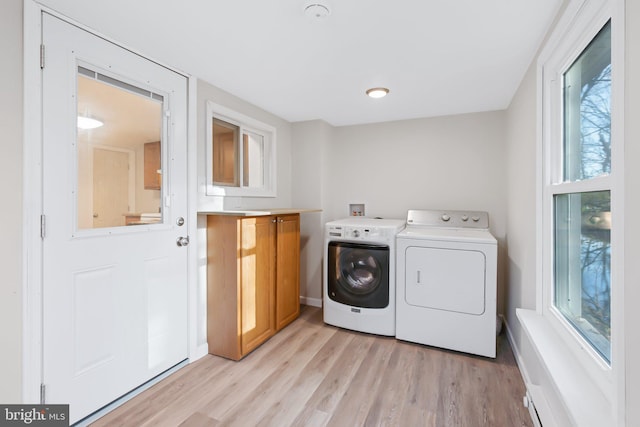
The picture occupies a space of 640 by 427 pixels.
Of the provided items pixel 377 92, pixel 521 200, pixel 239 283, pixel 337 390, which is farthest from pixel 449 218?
pixel 239 283

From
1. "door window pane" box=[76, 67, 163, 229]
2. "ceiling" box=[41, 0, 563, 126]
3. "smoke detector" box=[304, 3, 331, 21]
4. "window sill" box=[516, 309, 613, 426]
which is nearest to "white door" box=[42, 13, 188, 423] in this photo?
"door window pane" box=[76, 67, 163, 229]

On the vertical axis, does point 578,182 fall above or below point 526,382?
above

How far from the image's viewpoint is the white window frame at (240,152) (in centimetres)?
232

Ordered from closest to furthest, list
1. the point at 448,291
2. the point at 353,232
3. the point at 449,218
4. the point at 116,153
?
the point at 116,153 → the point at 448,291 → the point at 353,232 → the point at 449,218

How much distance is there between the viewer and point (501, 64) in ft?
6.37

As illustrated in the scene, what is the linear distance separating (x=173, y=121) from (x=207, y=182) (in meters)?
0.51

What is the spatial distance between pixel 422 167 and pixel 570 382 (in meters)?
2.43

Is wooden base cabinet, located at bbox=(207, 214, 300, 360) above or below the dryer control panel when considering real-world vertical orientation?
below

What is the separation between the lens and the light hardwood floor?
5.31 feet

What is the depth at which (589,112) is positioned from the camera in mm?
1233

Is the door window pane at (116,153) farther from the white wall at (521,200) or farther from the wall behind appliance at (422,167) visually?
the white wall at (521,200)

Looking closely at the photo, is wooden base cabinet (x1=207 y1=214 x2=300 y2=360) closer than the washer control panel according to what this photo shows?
Yes

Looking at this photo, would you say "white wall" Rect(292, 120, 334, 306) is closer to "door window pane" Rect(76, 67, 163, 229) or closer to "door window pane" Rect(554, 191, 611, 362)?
"door window pane" Rect(76, 67, 163, 229)

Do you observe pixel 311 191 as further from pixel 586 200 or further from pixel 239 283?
pixel 586 200
